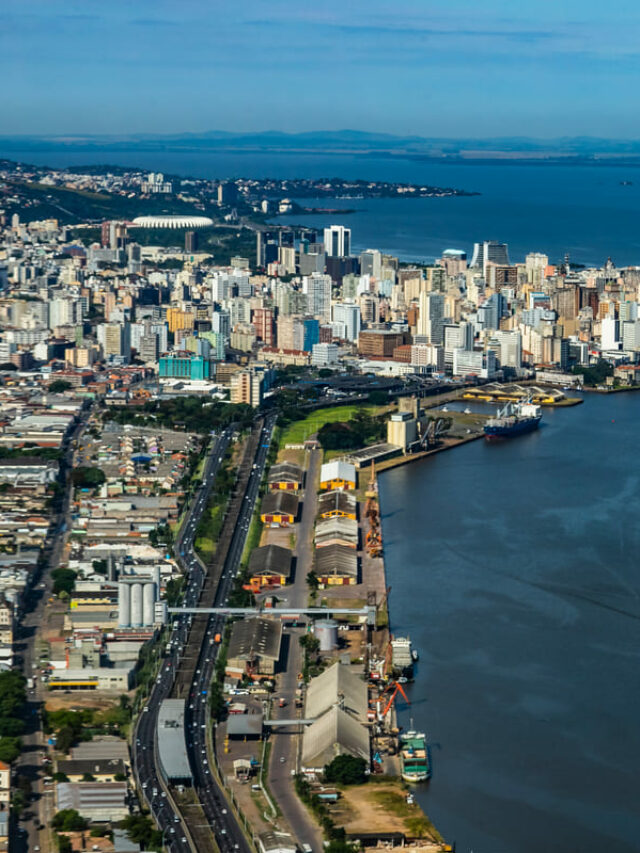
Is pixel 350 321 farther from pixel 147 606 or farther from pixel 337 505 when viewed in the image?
pixel 147 606

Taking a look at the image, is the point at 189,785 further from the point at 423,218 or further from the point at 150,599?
the point at 423,218

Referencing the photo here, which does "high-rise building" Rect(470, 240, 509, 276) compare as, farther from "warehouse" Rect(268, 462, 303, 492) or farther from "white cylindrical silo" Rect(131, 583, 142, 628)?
"white cylindrical silo" Rect(131, 583, 142, 628)

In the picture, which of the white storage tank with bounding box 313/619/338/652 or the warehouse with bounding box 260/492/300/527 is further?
the warehouse with bounding box 260/492/300/527

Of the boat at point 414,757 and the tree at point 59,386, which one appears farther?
the tree at point 59,386

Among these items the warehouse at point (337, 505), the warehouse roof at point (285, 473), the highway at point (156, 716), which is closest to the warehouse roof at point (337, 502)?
the warehouse at point (337, 505)

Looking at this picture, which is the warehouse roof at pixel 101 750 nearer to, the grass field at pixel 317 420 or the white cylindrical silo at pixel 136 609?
the white cylindrical silo at pixel 136 609

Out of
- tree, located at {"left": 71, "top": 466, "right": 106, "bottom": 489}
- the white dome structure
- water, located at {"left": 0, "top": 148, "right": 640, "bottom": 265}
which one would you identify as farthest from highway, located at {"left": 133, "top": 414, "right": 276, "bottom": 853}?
the white dome structure
